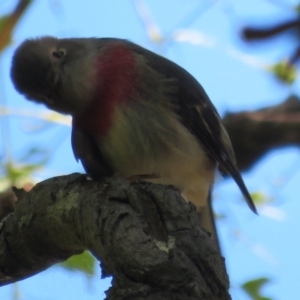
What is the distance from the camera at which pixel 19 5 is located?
10.4ft

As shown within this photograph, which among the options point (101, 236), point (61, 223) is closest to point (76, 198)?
point (61, 223)

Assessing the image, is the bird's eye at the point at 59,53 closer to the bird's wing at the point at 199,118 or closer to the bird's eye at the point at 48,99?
the bird's eye at the point at 48,99

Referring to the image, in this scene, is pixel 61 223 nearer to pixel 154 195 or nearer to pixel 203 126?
pixel 154 195

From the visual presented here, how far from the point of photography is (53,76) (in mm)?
3246

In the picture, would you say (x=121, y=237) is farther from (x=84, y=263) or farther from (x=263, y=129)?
(x=263, y=129)

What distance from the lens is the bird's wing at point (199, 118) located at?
353 cm

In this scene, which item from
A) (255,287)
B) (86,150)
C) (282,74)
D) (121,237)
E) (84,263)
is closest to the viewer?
(121,237)

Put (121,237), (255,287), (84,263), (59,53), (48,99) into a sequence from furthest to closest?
(59,53), (48,99), (255,287), (84,263), (121,237)

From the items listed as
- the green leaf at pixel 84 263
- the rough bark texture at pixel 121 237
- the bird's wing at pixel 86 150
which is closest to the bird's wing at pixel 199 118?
the bird's wing at pixel 86 150

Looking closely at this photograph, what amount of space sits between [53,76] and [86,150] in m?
0.42

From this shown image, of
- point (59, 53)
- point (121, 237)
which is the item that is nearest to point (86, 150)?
point (59, 53)

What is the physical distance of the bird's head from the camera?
3.21 metres

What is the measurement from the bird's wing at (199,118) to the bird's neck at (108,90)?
193mm

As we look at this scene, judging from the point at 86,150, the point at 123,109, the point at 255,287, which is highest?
the point at 123,109
